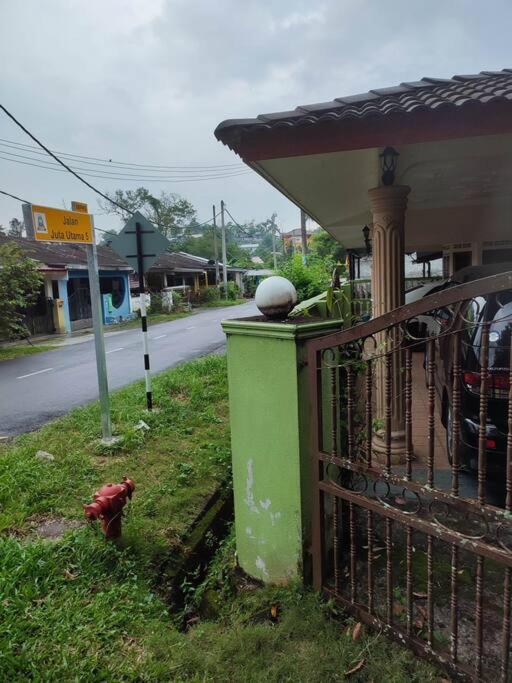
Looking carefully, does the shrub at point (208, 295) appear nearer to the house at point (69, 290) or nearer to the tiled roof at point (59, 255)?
the tiled roof at point (59, 255)

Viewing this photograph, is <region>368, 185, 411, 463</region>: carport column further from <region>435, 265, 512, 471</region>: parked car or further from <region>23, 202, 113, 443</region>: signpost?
<region>23, 202, 113, 443</region>: signpost

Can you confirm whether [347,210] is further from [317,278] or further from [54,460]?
[54,460]

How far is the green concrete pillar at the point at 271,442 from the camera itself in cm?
232

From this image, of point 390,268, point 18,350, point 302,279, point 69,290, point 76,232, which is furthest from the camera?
point 69,290

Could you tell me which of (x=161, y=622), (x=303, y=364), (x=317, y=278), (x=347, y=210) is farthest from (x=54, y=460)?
(x=347, y=210)

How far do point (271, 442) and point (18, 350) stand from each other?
44.2 feet

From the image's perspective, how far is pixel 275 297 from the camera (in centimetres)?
250

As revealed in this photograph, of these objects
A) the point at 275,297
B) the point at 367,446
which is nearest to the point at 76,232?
the point at 275,297

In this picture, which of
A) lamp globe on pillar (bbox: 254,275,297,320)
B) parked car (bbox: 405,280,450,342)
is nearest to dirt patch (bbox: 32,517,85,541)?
lamp globe on pillar (bbox: 254,275,297,320)

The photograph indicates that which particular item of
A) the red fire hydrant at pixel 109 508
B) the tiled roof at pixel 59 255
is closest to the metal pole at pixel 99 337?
the red fire hydrant at pixel 109 508

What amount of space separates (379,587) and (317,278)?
16.5 feet

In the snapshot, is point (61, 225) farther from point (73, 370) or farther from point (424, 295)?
point (73, 370)

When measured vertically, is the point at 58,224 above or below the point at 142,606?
above

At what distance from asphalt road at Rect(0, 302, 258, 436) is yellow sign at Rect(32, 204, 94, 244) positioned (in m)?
2.81
